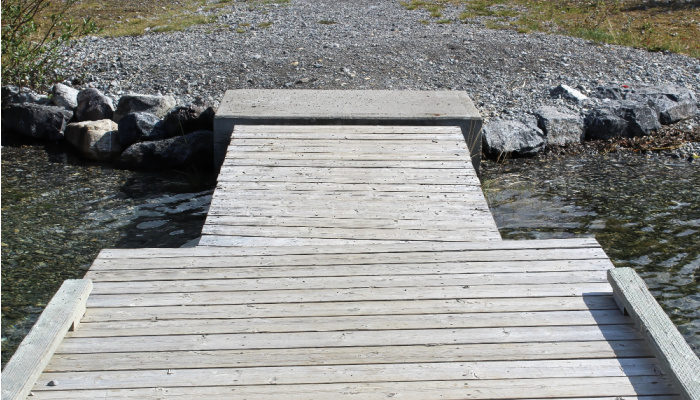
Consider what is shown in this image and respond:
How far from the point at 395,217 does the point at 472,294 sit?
150 centimetres

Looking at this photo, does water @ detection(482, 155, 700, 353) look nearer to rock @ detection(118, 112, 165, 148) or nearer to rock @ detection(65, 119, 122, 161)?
rock @ detection(118, 112, 165, 148)

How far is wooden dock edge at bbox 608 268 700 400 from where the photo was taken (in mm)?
3941

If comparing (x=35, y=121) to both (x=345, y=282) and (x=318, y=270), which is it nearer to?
(x=318, y=270)

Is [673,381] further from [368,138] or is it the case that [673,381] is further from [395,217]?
[368,138]

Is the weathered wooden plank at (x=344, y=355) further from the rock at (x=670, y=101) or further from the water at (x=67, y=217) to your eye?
the rock at (x=670, y=101)

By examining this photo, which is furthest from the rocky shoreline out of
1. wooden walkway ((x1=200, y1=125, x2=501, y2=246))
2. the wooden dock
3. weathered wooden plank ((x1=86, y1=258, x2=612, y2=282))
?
weathered wooden plank ((x1=86, y1=258, x2=612, y2=282))

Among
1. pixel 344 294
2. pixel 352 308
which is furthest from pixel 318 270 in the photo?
pixel 352 308

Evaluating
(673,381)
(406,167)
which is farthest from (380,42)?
(673,381)

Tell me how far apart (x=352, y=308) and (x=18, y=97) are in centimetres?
827

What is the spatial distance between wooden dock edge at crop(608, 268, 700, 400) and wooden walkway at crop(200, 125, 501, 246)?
1334mm

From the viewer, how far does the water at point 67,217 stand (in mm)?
6577

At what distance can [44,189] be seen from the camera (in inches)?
346

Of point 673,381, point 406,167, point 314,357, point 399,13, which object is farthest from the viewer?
point 399,13

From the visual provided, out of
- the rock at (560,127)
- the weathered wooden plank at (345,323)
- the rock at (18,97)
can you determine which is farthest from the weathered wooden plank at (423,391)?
the rock at (18,97)
